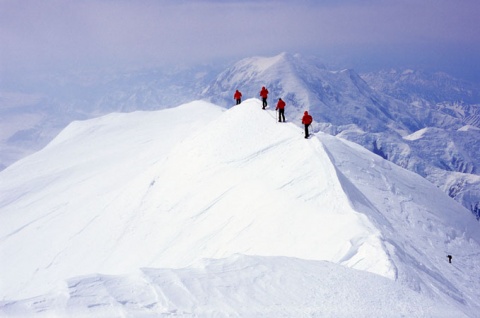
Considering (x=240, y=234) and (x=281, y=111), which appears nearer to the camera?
(x=240, y=234)

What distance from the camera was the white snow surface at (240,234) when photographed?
11727 mm

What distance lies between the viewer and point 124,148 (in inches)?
2335

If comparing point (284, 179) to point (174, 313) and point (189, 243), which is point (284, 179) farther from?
point (174, 313)

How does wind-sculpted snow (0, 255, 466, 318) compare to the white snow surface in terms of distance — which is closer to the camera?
wind-sculpted snow (0, 255, 466, 318)

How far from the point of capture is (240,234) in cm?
2327

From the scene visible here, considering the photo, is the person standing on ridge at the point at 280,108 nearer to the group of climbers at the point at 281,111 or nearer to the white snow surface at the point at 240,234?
the group of climbers at the point at 281,111

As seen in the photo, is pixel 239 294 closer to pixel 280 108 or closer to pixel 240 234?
pixel 240 234

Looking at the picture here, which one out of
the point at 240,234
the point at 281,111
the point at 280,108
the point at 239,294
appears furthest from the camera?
the point at 281,111

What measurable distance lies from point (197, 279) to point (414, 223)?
18753 mm

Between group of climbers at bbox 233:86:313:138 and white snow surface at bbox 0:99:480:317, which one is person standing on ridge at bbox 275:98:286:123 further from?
white snow surface at bbox 0:99:480:317

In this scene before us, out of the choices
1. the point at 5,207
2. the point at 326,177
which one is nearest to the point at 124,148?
the point at 5,207

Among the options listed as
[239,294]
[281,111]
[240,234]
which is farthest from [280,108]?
[239,294]

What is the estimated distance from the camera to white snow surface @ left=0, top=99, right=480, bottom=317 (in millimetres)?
11727

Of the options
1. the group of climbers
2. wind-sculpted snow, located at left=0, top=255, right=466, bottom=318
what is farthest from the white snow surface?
the group of climbers
